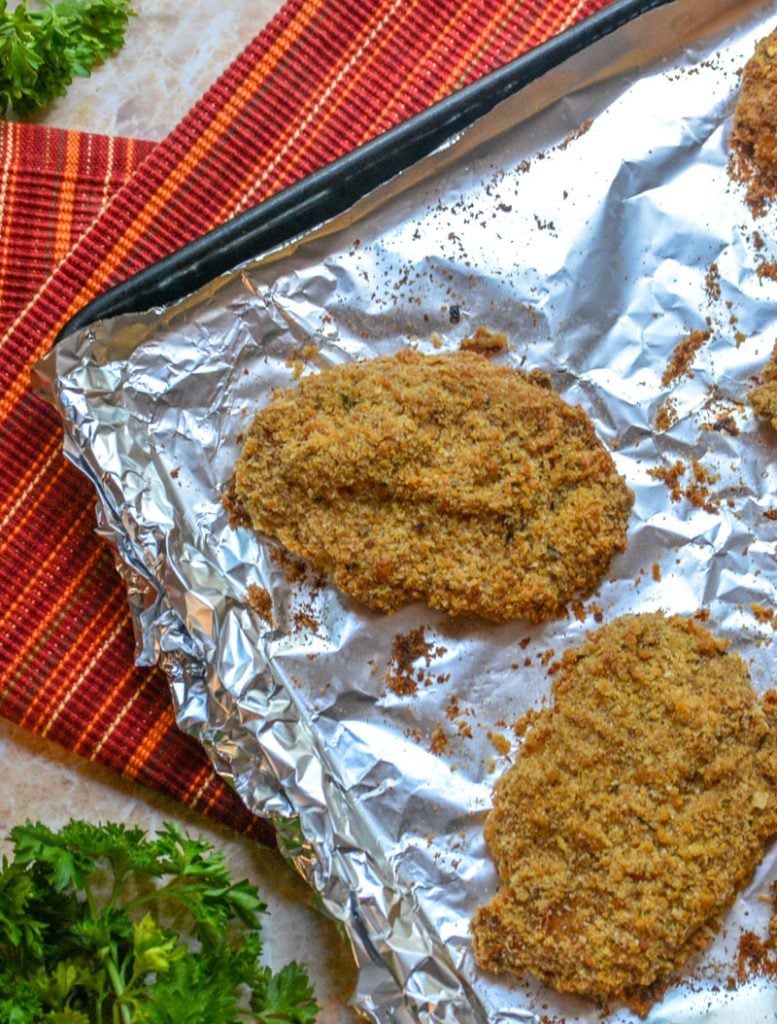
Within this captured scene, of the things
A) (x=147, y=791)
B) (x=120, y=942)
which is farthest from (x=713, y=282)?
(x=120, y=942)

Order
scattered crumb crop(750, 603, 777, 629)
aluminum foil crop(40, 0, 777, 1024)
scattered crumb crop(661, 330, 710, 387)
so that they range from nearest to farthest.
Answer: aluminum foil crop(40, 0, 777, 1024) → scattered crumb crop(750, 603, 777, 629) → scattered crumb crop(661, 330, 710, 387)

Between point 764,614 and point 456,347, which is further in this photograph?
point 456,347

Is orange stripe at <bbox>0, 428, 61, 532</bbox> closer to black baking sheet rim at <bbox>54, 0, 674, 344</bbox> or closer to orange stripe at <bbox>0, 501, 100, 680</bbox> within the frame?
orange stripe at <bbox>0, 501, 100, 680</bbox>

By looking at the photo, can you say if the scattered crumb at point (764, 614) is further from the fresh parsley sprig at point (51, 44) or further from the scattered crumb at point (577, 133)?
the fresh parsley sprig at point (51, 44)

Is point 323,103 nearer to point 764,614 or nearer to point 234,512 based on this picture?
point 234,512

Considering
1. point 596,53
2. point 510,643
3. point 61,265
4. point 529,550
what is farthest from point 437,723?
point 596,53

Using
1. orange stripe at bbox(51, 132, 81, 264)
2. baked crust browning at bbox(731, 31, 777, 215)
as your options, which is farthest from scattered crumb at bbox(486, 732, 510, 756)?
orange stripe at bbox(51, 132, 81, 264)
